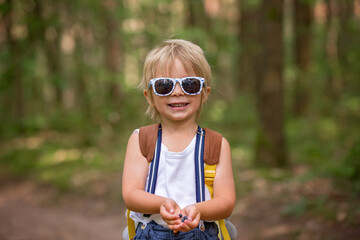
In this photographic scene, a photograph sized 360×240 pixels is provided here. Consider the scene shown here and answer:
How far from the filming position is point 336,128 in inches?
424

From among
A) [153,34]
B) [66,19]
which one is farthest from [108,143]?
[66,19]

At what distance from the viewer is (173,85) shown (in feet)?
6.89

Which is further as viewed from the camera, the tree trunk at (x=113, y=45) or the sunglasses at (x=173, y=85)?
the tree trunk at (x=113, y=45)

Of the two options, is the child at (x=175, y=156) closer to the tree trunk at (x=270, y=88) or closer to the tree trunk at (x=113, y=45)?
the tree trunk at (x=270, y=88)

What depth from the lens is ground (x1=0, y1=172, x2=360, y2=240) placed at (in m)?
4.42

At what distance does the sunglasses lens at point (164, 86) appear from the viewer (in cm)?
210

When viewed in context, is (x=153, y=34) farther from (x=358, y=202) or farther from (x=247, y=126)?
(x=358, y=202)

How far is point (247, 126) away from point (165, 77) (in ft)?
36.6

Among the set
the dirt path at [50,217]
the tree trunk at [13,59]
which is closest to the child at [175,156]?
the dirt path at [50,217]

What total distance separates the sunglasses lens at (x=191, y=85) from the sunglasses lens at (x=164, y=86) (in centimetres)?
8

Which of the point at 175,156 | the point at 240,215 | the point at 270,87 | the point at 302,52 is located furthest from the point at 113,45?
the point at 175,156

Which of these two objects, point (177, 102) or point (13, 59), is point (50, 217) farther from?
point (177, 102)

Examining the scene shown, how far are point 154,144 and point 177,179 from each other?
0.84ft

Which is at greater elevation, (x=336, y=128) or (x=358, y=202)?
(x=358, y=202)
